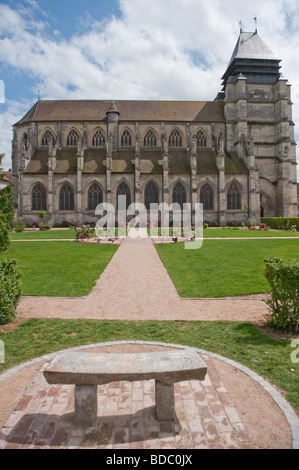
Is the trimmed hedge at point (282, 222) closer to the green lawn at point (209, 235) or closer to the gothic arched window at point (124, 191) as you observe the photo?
the green lawn at point (209, 235)

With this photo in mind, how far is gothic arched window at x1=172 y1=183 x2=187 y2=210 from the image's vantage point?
40344mm

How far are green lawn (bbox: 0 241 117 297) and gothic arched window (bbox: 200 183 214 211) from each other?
2310cm

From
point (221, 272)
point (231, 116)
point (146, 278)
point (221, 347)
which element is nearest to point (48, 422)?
point (221, 347)

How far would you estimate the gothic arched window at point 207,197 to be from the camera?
40750 mm

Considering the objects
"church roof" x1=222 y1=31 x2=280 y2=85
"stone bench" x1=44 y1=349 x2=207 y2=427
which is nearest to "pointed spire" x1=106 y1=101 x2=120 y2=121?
"church roof" x1=222 y1=31 x2=280 y2=85

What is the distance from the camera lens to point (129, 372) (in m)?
3.83

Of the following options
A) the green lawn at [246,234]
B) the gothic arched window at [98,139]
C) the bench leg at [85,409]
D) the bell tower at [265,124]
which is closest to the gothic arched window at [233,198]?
the bell tower at [265,124]

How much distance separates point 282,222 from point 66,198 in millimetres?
27663

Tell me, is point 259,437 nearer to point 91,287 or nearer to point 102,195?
point 91,287

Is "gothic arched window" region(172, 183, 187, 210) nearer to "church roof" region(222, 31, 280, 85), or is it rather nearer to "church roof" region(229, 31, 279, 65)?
"church roof" region(222, 31, 280, 85)

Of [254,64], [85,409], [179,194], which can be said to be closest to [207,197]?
[179,194]

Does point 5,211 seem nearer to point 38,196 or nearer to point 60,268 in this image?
point 60,268

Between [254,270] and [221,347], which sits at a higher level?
[254,270]

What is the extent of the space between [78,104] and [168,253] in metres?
36.5
